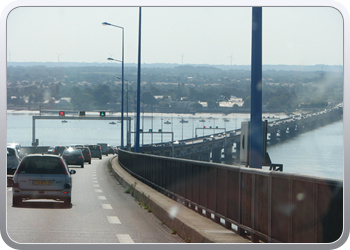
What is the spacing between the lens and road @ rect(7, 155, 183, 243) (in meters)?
8.69

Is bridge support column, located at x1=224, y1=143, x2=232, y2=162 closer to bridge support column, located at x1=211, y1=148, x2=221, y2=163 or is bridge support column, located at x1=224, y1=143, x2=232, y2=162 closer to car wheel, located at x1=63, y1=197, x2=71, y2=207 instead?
bridge support column, located at x1=211, y1=148, x2=221, y2=163

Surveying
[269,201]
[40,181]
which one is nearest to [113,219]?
[40,181]

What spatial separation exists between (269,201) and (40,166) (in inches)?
352

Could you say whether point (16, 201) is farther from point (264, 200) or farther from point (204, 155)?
point (204, 155)

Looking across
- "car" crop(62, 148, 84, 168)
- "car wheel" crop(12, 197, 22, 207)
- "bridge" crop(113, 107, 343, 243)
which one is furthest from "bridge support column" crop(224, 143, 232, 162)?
"car wheel" crop(12, 197, 22, 207)

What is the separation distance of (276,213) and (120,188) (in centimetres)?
1469

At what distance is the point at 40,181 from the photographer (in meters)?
13.1

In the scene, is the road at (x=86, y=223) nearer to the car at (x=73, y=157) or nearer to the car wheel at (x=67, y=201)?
the car wheel at (x=67, y=201)

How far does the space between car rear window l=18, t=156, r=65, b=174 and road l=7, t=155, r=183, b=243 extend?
92 cm

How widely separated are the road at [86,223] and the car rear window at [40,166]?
92 cm

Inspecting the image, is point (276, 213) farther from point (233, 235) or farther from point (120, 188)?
point (120, 188)

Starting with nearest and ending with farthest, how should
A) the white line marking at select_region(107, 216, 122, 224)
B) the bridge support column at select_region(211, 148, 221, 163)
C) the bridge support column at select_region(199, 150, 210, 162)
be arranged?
the white line marking at select_region(107, 216, 122, 224) < the bridge support column at select_region(199, 150, 210, 162) < the bridge support column at select_region(211, 148, 221, 163)

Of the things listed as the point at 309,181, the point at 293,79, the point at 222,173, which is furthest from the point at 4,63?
the point at 293,79

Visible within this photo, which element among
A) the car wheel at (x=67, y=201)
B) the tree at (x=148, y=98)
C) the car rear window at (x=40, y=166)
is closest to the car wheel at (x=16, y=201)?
the car rear window at (x=40, y=166)
